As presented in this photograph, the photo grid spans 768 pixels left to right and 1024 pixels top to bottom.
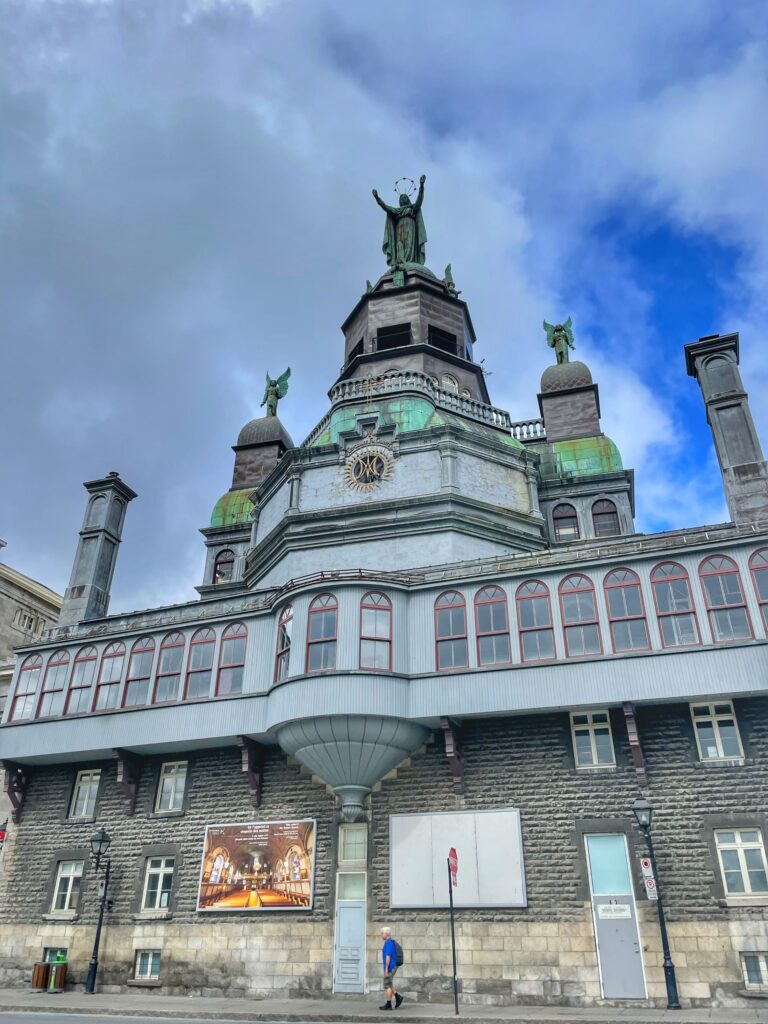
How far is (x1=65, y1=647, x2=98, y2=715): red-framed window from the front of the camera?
26.2 m

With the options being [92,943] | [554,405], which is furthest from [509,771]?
[554,405]

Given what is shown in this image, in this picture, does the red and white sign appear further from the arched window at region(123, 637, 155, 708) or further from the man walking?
the arched window at region(123, 637, 155, 708)

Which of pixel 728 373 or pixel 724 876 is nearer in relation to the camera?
pixel 724 876

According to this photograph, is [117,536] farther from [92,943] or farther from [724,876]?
[724,876]

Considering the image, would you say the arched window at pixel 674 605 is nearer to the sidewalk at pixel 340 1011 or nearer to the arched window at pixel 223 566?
the sidewalk at pixel 340 1011

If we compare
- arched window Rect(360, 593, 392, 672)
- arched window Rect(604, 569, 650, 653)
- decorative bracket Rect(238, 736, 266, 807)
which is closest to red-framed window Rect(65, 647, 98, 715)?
decorative bracket Rect(238, 736, 266, 807)

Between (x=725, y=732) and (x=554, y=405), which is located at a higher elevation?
(x=554, y=405)

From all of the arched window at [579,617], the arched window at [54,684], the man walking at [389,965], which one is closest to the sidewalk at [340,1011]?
the man walking at [389,965]

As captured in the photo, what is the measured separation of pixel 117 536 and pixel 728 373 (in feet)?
86.4

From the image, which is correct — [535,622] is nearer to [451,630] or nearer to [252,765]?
[451,630]

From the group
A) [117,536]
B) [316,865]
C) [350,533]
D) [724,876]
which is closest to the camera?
[724,876]

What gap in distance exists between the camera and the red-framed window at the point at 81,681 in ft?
85.9

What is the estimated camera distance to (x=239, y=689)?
2389 centimetres

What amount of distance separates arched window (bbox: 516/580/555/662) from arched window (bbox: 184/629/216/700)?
10118mm
